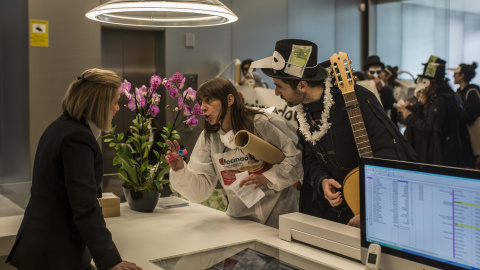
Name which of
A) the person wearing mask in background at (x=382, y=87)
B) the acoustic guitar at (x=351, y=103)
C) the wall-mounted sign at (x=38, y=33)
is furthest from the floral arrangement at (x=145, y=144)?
the person wearing mask in background at (x=382, y=87)

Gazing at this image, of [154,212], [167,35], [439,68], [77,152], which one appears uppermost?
[167,35]

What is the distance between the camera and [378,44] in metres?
8.45

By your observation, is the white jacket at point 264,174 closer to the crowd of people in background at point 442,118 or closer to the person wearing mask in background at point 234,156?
the person wearing mask in background at point 234,156

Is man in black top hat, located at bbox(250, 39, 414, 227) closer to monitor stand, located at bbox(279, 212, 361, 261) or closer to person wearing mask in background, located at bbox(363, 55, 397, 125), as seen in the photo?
monitor stand, located at bbox(279, 212, 361, 261)

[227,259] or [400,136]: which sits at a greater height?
[400,136]

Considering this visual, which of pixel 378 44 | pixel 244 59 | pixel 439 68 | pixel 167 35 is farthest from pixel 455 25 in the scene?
pixel 167 35

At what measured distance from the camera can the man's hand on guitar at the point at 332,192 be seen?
7.39ft

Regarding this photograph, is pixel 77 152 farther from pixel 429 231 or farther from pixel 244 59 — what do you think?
pixel 244 59

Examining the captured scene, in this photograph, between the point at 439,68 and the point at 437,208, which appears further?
the point at 439,68

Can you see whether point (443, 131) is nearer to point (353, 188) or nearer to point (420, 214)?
point (353, 188)

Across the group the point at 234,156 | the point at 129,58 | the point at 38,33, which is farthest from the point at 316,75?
the point at 129,58

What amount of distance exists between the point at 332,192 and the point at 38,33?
3.92 meters

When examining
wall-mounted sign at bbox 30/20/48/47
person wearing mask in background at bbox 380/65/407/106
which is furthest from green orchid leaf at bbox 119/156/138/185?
person wearing mask in background at bbox 380/65/407/106

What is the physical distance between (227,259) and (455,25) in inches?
274
